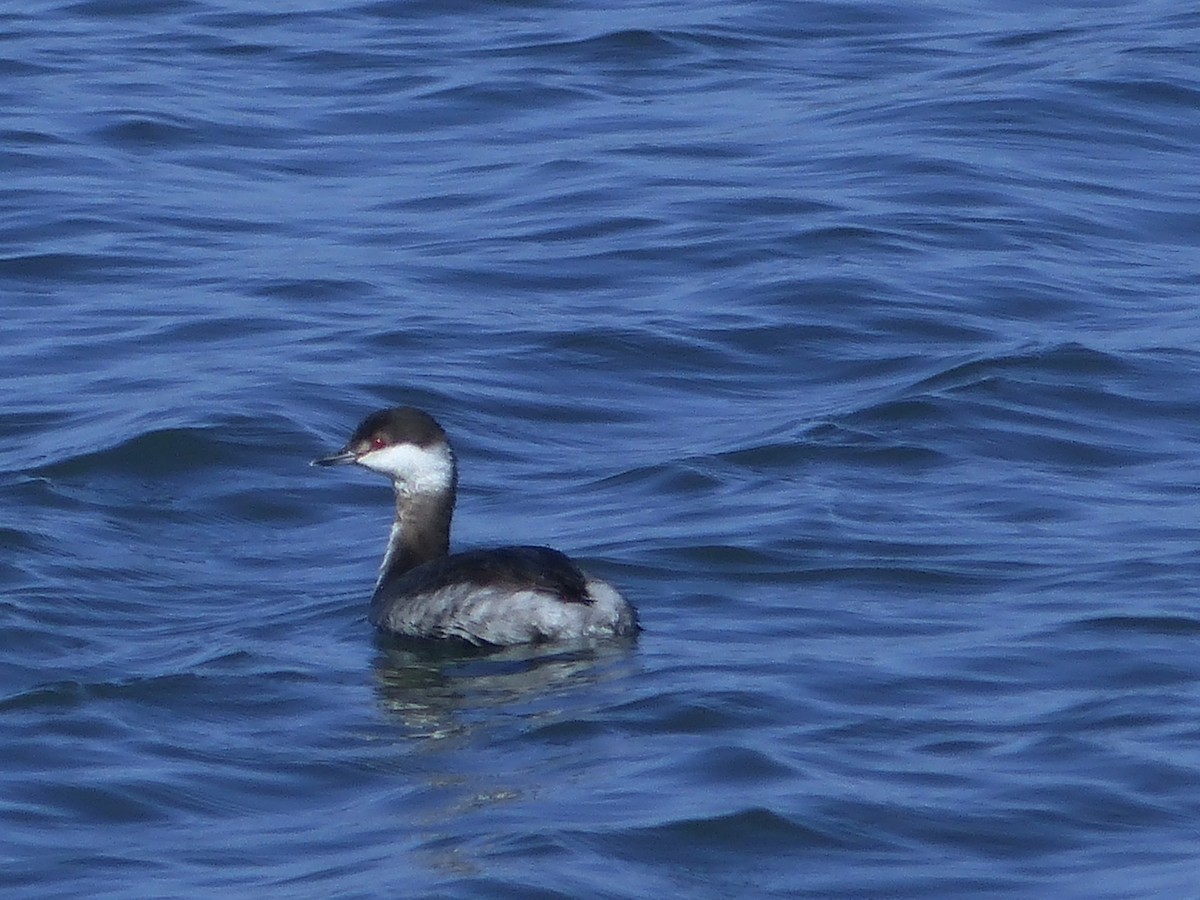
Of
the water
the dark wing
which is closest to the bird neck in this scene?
the water

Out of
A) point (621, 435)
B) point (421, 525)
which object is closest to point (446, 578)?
point (421, 525)

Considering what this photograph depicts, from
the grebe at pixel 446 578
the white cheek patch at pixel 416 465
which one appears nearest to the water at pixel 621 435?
the grebe at pixel 446 578

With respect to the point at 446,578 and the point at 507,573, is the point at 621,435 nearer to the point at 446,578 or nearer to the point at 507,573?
the point at 446,578

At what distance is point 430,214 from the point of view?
48.8ft

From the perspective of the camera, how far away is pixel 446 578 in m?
9.02

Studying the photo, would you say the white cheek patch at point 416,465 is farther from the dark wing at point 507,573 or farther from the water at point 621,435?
the dark wing at point 507,573

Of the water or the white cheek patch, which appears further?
the white cheek patch

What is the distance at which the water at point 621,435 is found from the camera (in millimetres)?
7199

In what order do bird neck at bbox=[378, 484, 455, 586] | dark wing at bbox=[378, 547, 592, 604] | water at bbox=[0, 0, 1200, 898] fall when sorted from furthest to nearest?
1. bird neck at bbox=[378, 484, 455, 586]
2. dark wing at bbox=[378, 547, 592, 604]
3. water at bbox=[0, 0, 1200, 898]

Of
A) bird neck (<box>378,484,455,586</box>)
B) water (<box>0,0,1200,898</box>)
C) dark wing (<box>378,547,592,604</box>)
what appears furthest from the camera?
bird neck (<box>378,484,455,586</box>)

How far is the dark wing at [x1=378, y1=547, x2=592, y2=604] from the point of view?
8.66 metres

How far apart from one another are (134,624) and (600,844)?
8.78ft

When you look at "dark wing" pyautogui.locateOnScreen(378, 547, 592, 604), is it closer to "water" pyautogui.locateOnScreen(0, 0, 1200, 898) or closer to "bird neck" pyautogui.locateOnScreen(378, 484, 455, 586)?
"water" pyautogui.locateOnScreen(0, 0, 1200, 898)

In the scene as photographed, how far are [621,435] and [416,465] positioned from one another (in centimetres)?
176
